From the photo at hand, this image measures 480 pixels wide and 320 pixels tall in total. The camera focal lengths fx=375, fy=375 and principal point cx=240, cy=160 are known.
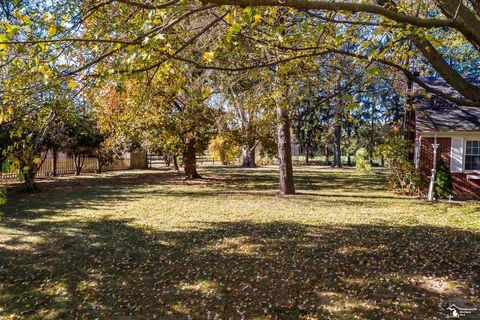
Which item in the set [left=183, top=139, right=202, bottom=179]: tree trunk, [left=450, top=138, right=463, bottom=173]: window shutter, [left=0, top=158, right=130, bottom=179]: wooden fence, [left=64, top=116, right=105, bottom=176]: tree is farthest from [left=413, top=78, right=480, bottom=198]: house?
[left=0, top=158, right=130, bottom=179]: wooden fence

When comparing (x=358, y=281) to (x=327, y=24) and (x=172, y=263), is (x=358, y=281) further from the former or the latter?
(x=327, y=24)

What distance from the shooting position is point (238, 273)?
5.95 m

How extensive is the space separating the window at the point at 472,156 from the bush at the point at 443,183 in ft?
6.45

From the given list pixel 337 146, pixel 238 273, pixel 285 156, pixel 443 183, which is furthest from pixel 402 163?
pixel 337 146

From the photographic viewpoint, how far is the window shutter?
53.3ft

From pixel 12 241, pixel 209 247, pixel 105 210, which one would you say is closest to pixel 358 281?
pixel 209 247

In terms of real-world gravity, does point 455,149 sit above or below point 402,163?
above

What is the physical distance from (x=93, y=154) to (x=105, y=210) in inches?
809

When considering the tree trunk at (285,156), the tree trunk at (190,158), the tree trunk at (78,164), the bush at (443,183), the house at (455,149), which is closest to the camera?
the bush at (443,183)

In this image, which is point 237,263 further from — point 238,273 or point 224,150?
point 224,150

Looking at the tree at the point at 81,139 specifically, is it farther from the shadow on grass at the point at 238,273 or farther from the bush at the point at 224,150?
the shadow on grass at the point at 238,273

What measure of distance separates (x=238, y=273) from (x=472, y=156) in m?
14.7

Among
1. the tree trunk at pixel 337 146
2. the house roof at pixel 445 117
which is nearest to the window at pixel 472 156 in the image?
the house roof at pixel 445 117

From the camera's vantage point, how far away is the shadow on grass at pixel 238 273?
4.74 meters
